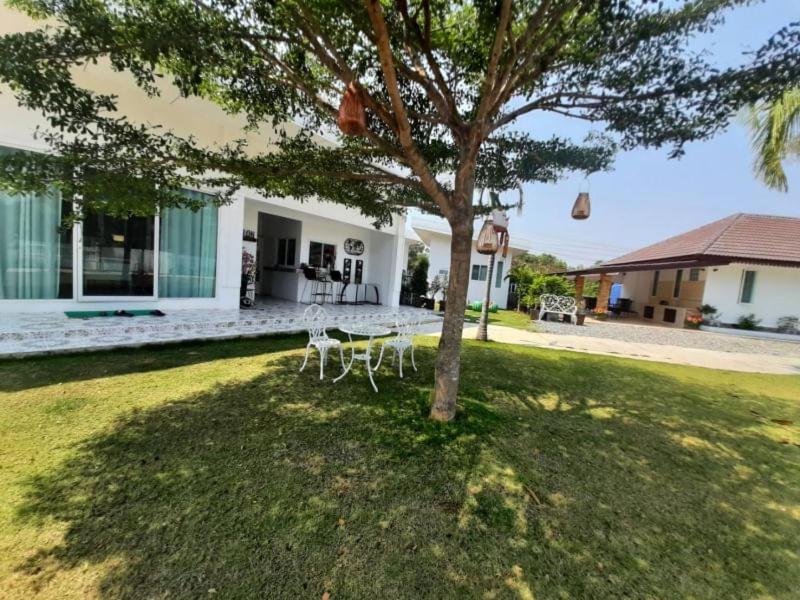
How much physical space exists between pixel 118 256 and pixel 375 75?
6.52m

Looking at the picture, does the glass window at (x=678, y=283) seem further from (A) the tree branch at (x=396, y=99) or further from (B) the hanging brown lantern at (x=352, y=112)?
(B) the hanging brown lantern at (x=352, y=112)

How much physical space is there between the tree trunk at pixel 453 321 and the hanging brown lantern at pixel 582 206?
2.69 meters

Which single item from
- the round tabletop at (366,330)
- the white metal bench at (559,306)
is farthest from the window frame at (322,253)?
the white metal bench at (559,306)

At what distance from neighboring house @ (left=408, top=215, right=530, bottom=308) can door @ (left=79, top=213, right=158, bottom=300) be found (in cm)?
1220

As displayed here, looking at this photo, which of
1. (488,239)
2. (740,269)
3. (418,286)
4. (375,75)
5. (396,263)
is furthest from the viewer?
(418,286)

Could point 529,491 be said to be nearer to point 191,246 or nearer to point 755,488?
point 755,488

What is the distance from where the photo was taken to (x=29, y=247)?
20.1 feet

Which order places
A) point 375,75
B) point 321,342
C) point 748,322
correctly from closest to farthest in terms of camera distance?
point 375,75 < point 321,342 < point 748,322

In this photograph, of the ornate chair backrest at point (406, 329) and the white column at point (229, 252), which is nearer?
the ornate chair backrest at point (406, 329)

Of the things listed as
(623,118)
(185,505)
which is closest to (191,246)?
(185,505)

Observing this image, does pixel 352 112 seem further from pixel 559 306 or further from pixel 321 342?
pixel 559 306

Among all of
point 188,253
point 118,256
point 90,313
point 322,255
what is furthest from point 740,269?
Result: point 90,313

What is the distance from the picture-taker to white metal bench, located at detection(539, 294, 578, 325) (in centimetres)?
1373

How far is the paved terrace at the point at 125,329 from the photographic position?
499 cm
